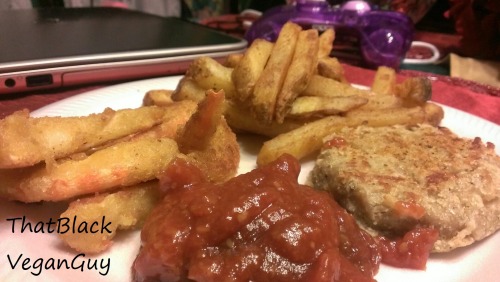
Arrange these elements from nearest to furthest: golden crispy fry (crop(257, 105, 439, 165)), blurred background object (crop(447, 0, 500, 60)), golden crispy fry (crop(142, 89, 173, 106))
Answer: golden crispy fry (crop(257, 105, 439, 165)), golden crispy fry (crop(142, 89, 173, 106)), blurred background object (crop(447, 0, 500, 60))

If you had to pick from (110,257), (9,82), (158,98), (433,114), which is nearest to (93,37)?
(9,82)

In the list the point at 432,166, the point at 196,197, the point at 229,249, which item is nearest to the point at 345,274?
the point at 229,249

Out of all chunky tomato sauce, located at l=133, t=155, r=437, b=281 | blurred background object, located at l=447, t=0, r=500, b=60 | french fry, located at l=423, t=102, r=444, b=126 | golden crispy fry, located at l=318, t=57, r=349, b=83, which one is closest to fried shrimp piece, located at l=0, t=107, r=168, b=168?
chunky tomato sauce, located at l=133, t=155, r=437, b=281

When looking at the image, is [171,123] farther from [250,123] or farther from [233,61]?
[233,61]

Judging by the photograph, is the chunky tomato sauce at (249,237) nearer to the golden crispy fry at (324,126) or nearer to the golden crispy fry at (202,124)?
the golden crispy fry at (202,124)

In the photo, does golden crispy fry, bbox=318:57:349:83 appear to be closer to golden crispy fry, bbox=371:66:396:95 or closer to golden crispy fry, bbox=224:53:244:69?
golden crispy fry, bbox=371:66:396:95

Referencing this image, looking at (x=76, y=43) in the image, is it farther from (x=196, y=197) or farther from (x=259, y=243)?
(x=259, y=243)
